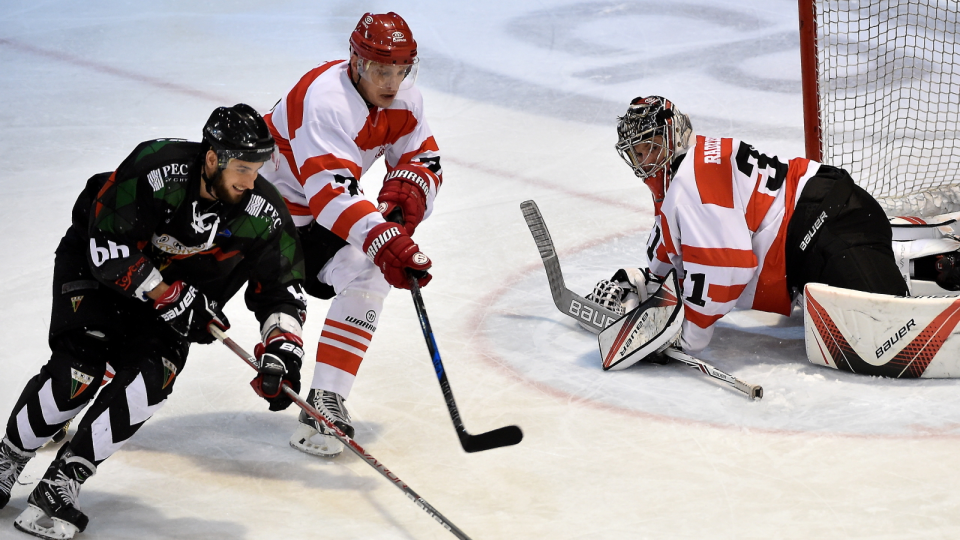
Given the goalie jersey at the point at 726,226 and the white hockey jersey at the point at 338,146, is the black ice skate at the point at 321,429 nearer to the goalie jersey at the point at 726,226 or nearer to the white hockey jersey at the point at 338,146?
the white hockey jersey at the point at 338,146

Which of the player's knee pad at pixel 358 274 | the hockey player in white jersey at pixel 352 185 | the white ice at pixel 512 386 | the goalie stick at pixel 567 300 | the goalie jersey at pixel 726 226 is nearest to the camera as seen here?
the white ice at pixel 512 386

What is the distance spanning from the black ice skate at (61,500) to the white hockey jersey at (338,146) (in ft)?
2.79

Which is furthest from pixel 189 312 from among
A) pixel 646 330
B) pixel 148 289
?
pixel 646 330

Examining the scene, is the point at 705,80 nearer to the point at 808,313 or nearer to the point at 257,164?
the point at 808,313

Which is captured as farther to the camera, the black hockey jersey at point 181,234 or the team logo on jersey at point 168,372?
the team logo on jersey at point 168,372

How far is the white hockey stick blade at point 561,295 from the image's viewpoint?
3713mm

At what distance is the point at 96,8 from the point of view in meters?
7.95

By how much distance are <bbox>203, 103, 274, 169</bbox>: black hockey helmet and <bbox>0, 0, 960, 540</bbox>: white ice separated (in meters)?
0.89

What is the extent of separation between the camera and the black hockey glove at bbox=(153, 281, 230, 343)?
2.48 metres

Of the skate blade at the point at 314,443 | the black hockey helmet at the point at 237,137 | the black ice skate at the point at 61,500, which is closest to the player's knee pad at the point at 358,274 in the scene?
the skate blade at the point at 314,443

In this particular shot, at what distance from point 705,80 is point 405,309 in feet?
10.6

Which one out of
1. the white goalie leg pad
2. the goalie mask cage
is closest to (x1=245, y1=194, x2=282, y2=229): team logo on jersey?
the white goalie leg pad

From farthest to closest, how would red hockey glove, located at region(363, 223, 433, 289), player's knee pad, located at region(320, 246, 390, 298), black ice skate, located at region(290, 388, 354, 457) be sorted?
player's knee pad, located at region(320, 246, 390, 298)
black ice skate, located at region(290, 388, 354, 457)
red hockey glove, located at region(363, 223, 433, 289)

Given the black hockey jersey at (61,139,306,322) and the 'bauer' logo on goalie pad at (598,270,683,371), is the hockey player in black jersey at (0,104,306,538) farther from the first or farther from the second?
the 'bauer' logo on goalie pad at (598,270,683,371)
